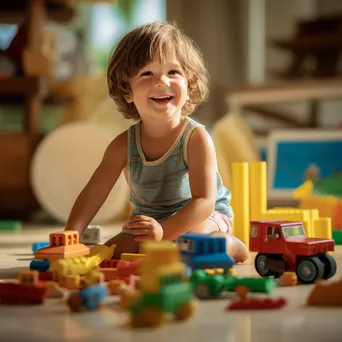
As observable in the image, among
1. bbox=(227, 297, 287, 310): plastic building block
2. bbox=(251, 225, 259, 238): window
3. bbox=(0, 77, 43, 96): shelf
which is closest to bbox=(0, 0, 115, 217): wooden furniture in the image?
bbox=(0, 77, 43, 96): shelf

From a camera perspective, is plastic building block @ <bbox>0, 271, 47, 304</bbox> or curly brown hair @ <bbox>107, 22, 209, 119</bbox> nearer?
plastic building block @ <bbox>0, 271, 47, 304</bbox>

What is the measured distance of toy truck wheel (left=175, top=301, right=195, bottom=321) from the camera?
762mm

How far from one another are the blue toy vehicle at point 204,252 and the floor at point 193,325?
2.6 inches

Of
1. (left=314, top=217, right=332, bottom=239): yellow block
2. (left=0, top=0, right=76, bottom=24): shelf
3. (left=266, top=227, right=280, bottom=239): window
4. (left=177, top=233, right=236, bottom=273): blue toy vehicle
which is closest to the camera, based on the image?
(left=177, top=233, right=236, bottom=273): blue toy vehicle

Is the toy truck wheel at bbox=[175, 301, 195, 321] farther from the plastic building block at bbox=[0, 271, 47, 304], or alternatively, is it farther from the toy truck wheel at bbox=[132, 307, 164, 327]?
the plastic building block at bbox=[0, 271, 47, 304]

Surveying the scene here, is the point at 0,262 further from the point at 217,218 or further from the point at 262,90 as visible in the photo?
the point at 262,90

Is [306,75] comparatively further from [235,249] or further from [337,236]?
[235,249]

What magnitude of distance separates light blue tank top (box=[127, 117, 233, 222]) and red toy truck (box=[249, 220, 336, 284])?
0.80 feet

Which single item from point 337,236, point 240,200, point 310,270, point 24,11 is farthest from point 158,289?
point 24,11

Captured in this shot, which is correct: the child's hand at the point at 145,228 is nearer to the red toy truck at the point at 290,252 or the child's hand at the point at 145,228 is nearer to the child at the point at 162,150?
the child at the point at 162,150

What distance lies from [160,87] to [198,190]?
0.68ft

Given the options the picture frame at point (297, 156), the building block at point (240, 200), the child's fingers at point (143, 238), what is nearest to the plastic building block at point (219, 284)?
the child's fingers at point (143, 238)

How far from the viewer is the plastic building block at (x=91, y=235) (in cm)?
148

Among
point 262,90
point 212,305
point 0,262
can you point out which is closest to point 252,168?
point 0,262
